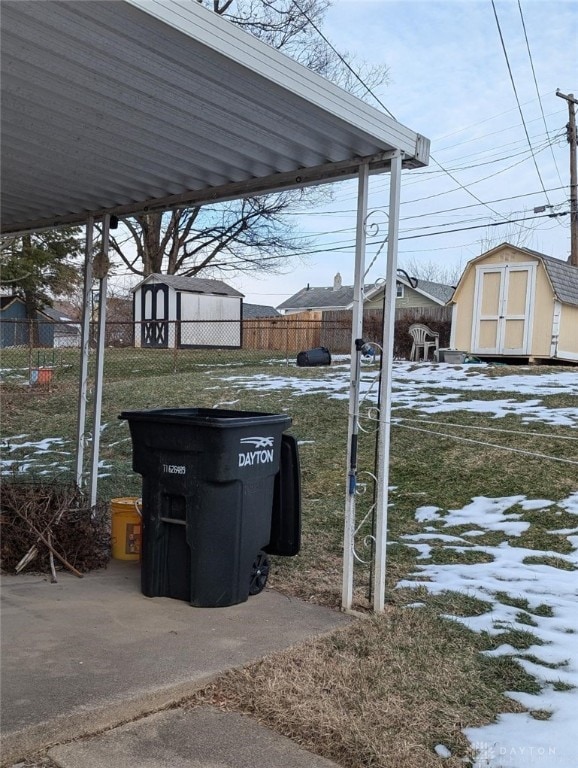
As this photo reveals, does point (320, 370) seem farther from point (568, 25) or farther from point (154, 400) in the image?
point (568, 25)

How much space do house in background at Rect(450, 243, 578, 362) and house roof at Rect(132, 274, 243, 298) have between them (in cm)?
1546

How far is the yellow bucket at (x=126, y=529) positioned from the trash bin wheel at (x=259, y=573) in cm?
95

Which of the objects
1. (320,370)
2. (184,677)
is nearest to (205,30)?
(184,677)

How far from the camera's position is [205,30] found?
252cm

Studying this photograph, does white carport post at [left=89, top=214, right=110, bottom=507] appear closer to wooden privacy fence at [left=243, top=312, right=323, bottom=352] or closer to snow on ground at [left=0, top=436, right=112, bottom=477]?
snow on ground at [left=0, top=436, right=112, bottom=477]

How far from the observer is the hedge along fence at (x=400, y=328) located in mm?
19625

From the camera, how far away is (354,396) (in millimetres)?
3680

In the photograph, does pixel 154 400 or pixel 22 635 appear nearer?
pixel 22 635

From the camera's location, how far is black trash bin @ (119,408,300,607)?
11.5 ft

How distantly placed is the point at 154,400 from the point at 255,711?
8509mm

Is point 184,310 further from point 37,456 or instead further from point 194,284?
point 37,456

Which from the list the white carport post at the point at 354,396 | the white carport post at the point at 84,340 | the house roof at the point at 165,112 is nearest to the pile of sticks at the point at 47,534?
the white carport post at the point at 84,340

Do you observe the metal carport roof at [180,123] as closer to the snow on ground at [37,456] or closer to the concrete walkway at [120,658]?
the concrete walkway at [120,658]

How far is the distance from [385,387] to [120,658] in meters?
1.87
